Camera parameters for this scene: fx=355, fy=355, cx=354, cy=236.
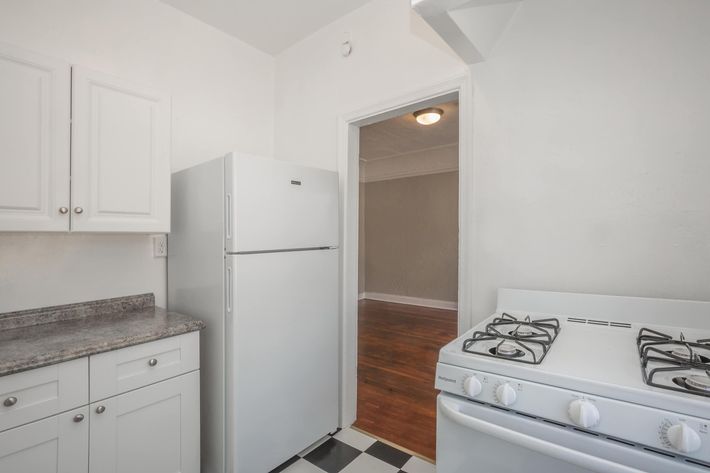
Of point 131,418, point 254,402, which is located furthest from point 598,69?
point 131,418

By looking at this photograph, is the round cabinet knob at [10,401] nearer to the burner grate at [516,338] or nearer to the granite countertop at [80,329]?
the granite countertop at [80,329]

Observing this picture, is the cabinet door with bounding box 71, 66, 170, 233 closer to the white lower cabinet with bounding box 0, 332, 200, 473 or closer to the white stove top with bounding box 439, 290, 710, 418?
the white lower cabinet with bounding box 0, 332, 200, 473

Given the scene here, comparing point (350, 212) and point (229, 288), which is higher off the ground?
point (350, 212)

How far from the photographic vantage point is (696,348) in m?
1.08

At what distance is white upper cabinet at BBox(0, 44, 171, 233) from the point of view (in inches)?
53.6

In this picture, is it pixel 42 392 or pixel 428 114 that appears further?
pixel 428 114

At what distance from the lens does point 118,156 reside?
1613mm

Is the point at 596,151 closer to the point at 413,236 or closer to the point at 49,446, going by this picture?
the point at 49,446

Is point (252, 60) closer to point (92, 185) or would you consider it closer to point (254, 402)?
Answer: point (92, 185)

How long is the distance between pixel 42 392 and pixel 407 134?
172 inches

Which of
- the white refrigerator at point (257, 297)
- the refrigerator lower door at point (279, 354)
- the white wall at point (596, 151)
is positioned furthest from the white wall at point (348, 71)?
the refrigerator lower door at point (279, 354)

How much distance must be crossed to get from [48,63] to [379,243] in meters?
5.36

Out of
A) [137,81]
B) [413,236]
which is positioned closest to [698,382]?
[137,81]

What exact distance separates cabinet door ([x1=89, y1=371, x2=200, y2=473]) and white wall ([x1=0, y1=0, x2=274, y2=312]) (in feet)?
2.29
